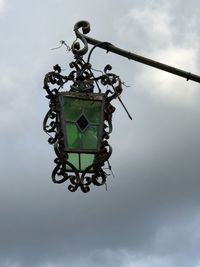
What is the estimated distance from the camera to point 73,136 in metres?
16.2

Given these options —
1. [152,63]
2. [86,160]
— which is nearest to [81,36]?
[152,63]

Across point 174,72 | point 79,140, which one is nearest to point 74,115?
point 79,140

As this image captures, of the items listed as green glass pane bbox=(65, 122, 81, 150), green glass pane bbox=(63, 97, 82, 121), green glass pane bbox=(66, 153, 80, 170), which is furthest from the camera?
green glass pane bbox=(63, 97, 82, 121)

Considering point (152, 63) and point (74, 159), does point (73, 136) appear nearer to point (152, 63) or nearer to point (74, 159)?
point (74, 159)

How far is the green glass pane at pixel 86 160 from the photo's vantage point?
16109 mm

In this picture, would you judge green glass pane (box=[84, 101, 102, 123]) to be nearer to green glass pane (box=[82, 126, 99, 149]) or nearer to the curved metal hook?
green glass pane (box=[82, 126, 99, 149])

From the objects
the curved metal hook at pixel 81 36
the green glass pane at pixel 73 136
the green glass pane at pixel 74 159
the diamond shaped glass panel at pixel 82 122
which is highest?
the curved metal hook at pixel 81 36

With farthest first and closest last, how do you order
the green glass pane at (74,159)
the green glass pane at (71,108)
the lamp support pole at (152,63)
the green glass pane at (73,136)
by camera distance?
the lamp support pole at (152,63) < the green glass pane at (71,108) < the green glass pane at (73,136) < the green glass pane at (74,159)

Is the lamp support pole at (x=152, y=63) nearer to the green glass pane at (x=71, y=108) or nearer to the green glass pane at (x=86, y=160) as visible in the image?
the green glass pane at (x=71, y=108)

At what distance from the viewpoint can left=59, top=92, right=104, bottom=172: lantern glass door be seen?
636 inches

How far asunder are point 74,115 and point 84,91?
34 cm

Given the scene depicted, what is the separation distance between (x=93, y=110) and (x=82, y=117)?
176 mm

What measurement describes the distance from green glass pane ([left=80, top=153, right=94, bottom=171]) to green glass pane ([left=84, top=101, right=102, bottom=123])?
1.55ft

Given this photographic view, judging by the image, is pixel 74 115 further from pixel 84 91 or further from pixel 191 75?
pixel 191 75
